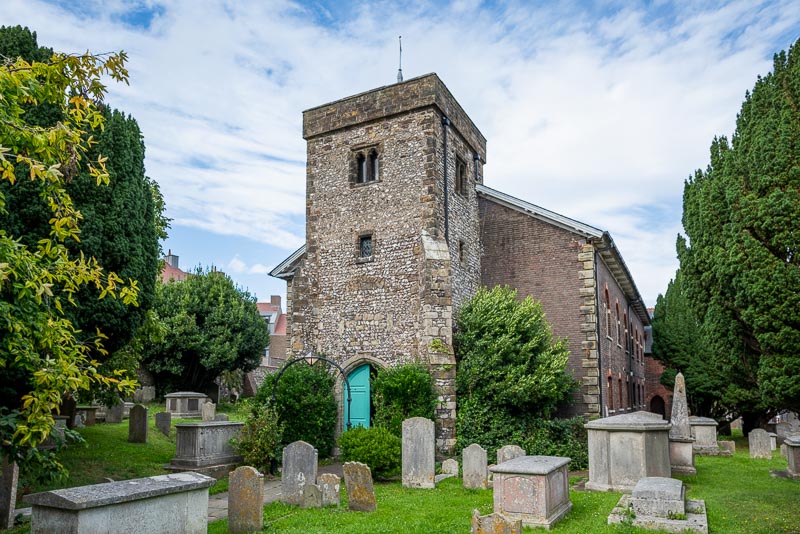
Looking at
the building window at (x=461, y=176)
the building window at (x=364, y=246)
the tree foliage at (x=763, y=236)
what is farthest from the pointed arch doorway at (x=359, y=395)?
the tree foliage at (x=763, y=236)

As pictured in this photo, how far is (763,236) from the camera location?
11.9m

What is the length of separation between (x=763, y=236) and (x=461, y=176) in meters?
10.6

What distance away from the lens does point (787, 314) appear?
11172 mm

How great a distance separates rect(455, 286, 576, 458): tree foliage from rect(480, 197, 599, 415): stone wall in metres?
1.27

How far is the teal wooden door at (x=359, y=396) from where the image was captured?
61.6 ft

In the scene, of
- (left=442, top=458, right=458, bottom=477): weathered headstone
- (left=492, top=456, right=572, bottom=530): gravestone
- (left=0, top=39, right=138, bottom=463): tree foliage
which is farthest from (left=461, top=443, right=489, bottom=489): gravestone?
(left=0, top=39, right=138, bottom=463): tree foliage

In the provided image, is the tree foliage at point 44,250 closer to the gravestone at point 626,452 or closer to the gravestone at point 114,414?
the gravestone at point 626,452

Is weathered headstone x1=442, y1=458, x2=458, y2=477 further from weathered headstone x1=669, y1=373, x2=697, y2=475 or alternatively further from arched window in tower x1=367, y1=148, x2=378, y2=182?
arched window in tower x1=367, y1=148, x2=378, y2=182

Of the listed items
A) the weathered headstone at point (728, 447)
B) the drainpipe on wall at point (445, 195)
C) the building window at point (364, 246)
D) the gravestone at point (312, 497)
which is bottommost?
the weathered headstone at point (728, 447)

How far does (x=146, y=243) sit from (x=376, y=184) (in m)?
8.03

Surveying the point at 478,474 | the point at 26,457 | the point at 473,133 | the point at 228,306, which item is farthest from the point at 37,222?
the point at 228,306

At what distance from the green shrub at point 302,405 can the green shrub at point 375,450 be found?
2.94 meters

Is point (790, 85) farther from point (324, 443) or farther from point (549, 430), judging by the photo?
point (324, 443)

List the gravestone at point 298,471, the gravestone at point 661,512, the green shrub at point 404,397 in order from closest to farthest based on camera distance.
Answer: the gravestone at point 661,512
the gravestone at point 298,471
the green shrub at point 404,397
